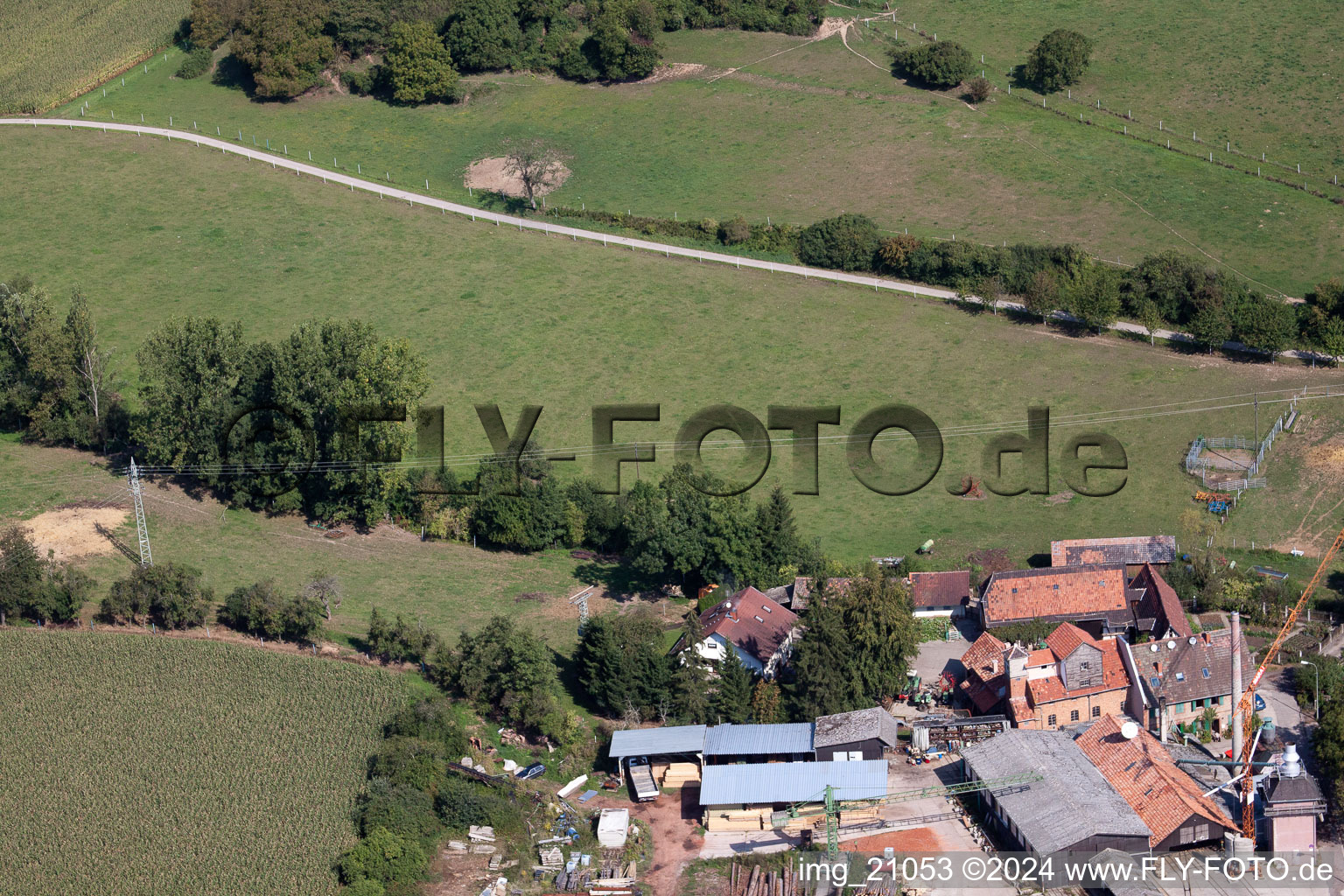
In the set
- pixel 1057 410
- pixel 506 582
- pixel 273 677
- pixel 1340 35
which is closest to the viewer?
pixel 273 677

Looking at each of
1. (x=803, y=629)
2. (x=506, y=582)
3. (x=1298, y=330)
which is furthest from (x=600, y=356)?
(x=1298, y=330)

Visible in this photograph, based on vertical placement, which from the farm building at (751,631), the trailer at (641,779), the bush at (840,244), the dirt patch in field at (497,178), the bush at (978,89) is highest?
the bush at (978,89)

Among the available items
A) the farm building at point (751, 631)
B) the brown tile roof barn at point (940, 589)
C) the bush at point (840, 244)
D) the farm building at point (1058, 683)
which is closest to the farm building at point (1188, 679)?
the farm building at point (1058, 683)

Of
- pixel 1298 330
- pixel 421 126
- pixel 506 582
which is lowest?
pixel 506 582

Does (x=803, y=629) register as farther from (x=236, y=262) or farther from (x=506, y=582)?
(x=236, y=262)

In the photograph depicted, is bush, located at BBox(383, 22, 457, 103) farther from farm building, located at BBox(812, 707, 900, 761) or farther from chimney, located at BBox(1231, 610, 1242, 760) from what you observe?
chimney, located at BBox(1231, 610, 1242, 760)

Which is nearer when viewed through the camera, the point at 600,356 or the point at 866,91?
the point at 600,356

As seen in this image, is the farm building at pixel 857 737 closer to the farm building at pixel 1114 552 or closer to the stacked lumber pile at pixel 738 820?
the stacked lumber pile at pixel 738 820

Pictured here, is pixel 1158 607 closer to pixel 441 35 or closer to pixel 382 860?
pixel 382 860
